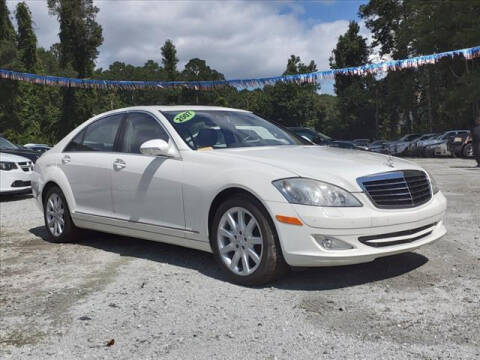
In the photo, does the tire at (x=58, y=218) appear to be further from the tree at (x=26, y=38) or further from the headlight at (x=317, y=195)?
the tree at (x=26, y=38)

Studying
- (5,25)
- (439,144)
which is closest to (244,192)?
(439,144)

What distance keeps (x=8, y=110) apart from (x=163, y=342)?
147 ft

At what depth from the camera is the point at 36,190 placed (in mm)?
6723

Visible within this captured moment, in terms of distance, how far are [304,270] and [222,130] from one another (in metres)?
1.56

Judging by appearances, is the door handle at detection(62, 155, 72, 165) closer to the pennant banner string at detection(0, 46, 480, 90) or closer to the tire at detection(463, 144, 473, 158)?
the pennant banner string at detection(0, 46, 480, 90)

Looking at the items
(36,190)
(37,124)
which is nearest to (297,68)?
(37,124)

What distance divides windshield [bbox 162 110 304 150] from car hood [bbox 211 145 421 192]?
0.73ft

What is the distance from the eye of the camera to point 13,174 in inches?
437

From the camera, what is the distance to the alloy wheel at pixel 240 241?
4250mm

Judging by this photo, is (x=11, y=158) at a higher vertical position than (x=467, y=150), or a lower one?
higher

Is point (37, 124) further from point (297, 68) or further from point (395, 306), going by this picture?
point (395, 306)

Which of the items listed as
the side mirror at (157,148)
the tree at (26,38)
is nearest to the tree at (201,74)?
the tree at (26,38)

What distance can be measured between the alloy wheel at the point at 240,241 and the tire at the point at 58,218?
2491mm

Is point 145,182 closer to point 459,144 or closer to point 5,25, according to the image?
point 459,144
